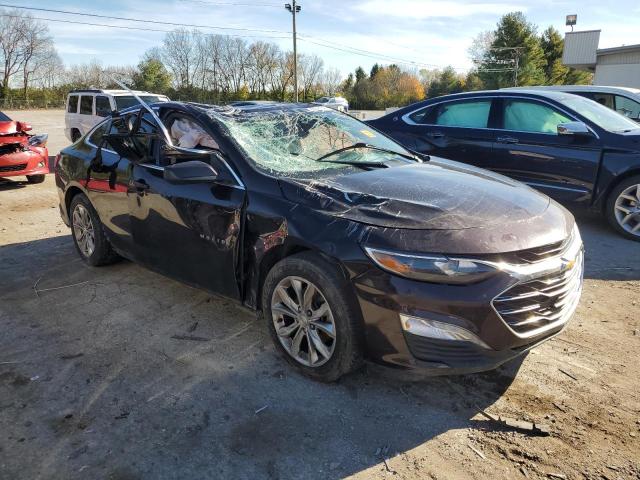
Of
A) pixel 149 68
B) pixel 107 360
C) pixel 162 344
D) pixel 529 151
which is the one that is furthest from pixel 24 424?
pixel 149 68

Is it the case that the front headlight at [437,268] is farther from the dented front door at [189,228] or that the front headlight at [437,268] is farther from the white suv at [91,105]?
the white suv at [91,105]

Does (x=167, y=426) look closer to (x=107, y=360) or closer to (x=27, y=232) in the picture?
(x=107, y=360)

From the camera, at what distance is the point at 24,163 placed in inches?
356

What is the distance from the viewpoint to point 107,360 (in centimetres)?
326

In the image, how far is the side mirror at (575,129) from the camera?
572cm

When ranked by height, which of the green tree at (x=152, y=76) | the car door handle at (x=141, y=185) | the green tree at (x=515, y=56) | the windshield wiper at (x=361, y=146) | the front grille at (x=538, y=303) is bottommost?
the front grille at (x=538, y=303)

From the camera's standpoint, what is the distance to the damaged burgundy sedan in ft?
8.13

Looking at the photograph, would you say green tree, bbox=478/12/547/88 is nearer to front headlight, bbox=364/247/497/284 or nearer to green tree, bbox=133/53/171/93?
green tree, bbox=133/53/171/93

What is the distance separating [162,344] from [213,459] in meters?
1.27

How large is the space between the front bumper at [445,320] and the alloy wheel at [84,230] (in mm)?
3242

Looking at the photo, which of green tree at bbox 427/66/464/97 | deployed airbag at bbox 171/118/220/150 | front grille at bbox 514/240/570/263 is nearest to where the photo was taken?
front grille at bbox 514/240/570/263

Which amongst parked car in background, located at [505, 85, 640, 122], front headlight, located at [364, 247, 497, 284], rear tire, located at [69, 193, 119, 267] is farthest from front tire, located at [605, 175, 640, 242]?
rear tire, located at [69, 193, 119, 267]

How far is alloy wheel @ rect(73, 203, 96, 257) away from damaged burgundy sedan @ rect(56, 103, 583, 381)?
0.65 metres

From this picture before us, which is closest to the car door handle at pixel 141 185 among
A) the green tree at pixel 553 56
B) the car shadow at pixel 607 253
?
the car shadow at pixel 607 253
